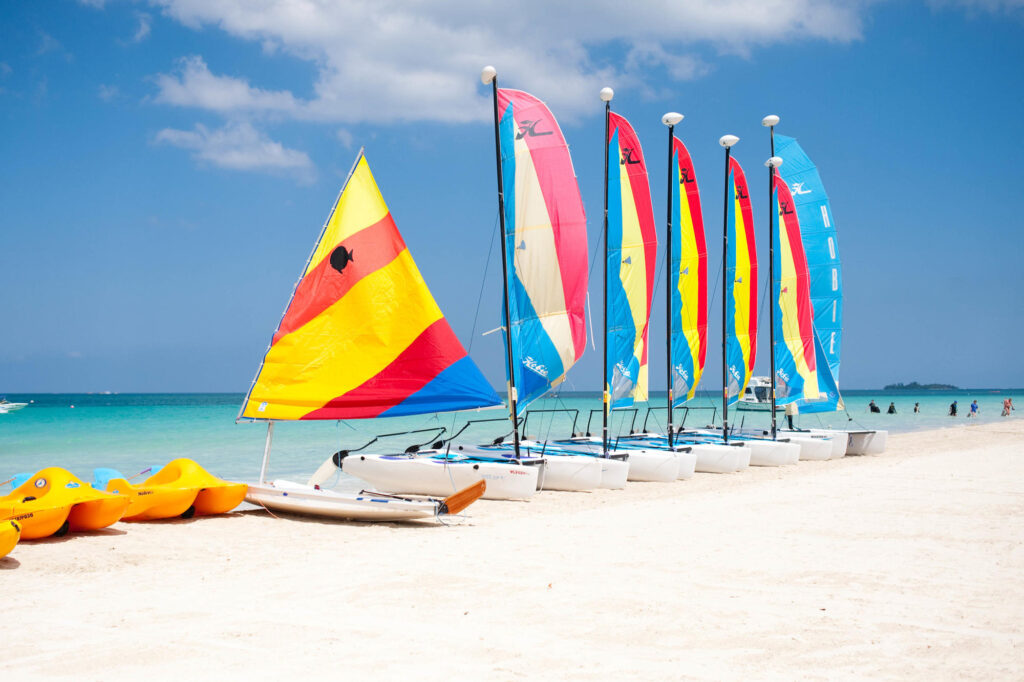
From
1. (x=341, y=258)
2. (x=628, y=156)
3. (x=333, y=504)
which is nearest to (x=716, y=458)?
(x=628, y=156)

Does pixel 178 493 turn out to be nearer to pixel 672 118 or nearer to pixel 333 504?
pixel 333 504

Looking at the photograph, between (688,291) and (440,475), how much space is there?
8503mm

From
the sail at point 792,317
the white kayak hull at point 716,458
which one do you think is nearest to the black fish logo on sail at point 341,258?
the white kayak hull at point 716,458

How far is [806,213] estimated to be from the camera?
22156 mm

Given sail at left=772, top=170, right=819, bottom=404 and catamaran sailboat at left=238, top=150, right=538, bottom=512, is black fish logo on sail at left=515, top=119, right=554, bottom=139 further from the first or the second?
sail at left=772, top=170, right=819, bottom=404

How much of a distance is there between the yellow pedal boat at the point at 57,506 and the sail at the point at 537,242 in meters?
6.42

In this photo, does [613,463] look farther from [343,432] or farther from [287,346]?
[343,432]

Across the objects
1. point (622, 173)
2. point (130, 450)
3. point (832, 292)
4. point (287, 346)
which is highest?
point (622, 173)

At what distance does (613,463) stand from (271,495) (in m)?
5.78

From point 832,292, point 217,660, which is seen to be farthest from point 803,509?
point 832,292

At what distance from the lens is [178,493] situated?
1003 cm

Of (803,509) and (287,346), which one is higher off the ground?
(287,346)

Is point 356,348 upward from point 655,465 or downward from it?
upward

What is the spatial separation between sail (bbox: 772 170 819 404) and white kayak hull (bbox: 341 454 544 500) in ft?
37.4
